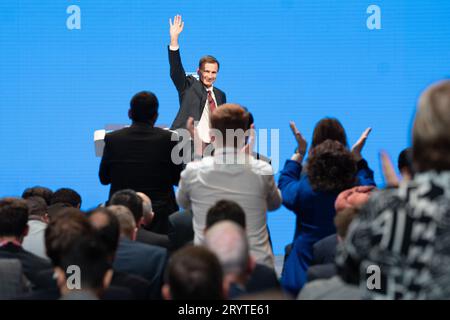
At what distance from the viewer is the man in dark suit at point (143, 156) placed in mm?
3795

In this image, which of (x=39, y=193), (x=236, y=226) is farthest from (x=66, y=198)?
(x=236, y=226)

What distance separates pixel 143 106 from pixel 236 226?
176 cm

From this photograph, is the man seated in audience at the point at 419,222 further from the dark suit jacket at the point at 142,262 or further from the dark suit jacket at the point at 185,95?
the dark suit jacket at the point at 185,95

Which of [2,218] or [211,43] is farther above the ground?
[211,43]

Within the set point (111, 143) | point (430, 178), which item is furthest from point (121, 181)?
point (430, 178)

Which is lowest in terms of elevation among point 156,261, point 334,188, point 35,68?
point 156,261

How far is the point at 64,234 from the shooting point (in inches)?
87.0

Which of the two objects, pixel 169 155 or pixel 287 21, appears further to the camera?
pixel 287 21

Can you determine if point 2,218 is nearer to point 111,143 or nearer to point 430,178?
point 111,143

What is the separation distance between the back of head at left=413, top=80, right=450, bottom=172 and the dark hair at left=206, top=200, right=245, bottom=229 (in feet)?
3.84

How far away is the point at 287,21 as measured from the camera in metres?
6.07

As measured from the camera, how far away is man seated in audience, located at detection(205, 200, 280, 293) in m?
2.37

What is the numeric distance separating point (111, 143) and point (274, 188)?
1.00 metres

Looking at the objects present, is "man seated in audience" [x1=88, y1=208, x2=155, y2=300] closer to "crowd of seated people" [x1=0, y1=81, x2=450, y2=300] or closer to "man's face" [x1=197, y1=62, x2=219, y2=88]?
"crowd of seated people" [x1=0, y1=81, x2=450, y2=300]
